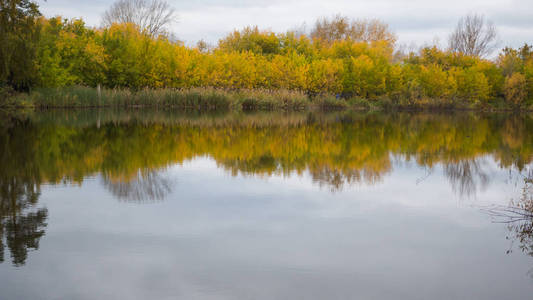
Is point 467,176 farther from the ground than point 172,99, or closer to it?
closer to it

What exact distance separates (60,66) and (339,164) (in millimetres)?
23297

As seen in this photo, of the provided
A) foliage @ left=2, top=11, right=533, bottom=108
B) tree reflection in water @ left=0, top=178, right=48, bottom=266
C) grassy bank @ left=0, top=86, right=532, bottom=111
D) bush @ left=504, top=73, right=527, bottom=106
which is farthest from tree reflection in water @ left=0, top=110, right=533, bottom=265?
bush @ left=504, top=73, right=527, bottom=106

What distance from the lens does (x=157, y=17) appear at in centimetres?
4938

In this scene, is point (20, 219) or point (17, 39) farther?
point (17, 39)

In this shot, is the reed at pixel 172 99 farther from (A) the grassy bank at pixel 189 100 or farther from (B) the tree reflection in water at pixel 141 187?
(B) the tree reflection in water at pixel 141 187

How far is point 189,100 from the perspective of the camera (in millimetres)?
28344

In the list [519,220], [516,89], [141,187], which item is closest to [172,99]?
[141,187]

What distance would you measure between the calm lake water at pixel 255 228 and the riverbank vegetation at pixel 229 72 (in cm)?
1803

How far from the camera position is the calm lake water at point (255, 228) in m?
3.03

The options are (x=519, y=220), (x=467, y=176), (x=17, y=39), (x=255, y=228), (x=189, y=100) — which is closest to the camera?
(x=255, y=228)

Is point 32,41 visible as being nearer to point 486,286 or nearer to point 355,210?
point 355,210

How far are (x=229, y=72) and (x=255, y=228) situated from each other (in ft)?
96.2

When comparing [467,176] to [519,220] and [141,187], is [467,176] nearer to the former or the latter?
[519,220]

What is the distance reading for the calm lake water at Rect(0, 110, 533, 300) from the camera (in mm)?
3025
